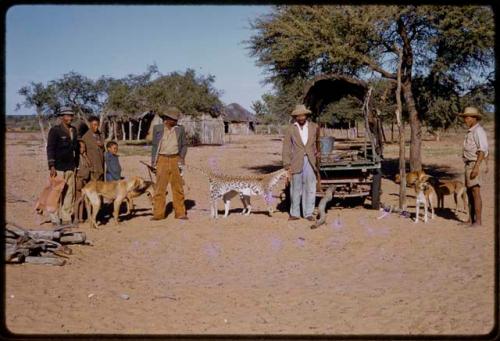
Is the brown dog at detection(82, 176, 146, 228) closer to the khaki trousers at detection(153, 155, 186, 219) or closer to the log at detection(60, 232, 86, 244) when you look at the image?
the khaki trousers at detection(153, 155, 186, 219)

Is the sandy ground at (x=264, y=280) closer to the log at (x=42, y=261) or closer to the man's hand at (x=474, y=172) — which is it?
the log at (x=42, y=261)

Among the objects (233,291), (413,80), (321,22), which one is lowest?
(233,291)

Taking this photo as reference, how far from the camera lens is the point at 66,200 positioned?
863cm

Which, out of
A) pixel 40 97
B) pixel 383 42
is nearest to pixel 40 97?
pixel 40 97

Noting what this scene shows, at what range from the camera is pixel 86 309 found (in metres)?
4.82

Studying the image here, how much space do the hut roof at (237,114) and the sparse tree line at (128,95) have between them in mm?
13504

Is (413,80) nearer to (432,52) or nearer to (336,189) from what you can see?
(432,52)

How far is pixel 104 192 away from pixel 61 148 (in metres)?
1.03

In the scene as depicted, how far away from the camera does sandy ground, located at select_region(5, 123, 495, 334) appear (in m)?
4.54

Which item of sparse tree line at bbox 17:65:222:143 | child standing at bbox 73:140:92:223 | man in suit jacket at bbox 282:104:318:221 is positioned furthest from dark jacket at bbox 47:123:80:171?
sparse tree line at bbox 17:65:222:143

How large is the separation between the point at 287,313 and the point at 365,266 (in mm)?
1931

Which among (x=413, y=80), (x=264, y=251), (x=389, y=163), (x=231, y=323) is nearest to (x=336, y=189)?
(x=264, y=251)

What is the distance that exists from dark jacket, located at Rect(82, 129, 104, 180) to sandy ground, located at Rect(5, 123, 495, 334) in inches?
43.4

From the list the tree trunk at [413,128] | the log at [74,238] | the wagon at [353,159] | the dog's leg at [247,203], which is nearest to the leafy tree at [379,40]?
the tree trunk at [413,128]
